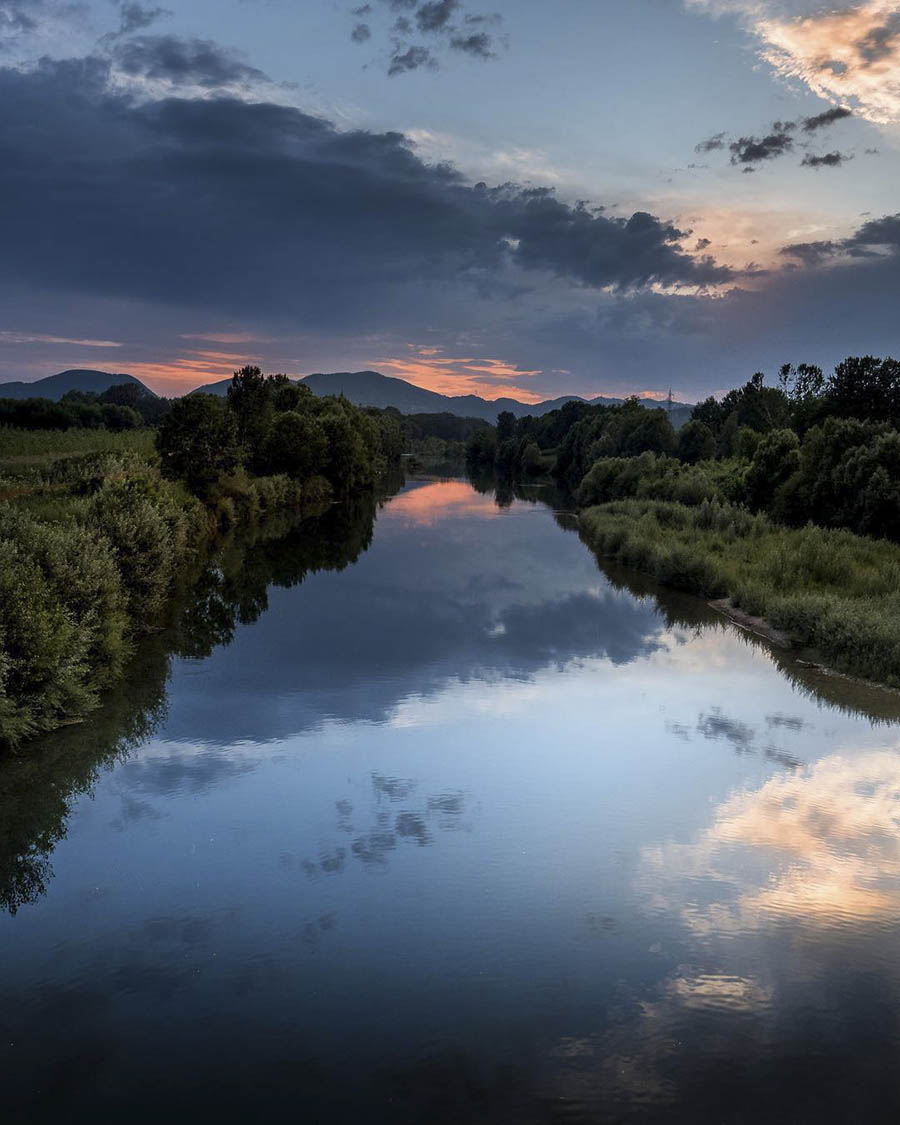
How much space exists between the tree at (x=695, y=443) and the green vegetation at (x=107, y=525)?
44408 millimetres

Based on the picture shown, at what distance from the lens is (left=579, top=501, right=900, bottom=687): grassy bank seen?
2150 centimetres

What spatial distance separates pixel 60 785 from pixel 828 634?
1886cm

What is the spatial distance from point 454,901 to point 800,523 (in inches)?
1338

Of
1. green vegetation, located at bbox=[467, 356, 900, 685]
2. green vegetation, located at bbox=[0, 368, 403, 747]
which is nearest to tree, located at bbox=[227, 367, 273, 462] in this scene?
green vegetation, located at bbox=[0, 368, 403, 747]

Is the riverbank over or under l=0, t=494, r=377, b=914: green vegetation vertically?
over

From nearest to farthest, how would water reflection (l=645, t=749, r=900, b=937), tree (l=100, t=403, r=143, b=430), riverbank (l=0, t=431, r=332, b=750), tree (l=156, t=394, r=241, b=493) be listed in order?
water reflection (l=645, t=749, r=900, b=937) < riverbank (l=0, t=431, r=332, b=750) < tree (l=156, t=394, r=241, b=493) < tree (l=100, t=403, r=143, b=430)

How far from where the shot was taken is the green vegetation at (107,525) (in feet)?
49.1

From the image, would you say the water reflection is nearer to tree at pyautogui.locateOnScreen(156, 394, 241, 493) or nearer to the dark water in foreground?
the dark water in foreground

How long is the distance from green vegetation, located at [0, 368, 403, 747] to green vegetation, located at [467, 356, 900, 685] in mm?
18115

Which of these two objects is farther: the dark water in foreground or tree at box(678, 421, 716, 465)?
tree at box(678, 421, 716, 465)

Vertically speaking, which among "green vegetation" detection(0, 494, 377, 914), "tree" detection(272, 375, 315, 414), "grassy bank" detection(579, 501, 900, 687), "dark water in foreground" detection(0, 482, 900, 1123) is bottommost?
"green vegetation" detection(0, 494, 377, 914)

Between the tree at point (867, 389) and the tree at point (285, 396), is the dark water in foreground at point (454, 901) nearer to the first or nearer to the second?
the tree at point (867, 389)

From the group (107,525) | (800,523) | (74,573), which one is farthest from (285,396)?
(74,573)

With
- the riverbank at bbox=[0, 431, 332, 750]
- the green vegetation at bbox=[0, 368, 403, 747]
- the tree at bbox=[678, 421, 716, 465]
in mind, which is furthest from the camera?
the tree at bbox=[678, 421, 716, 465]
